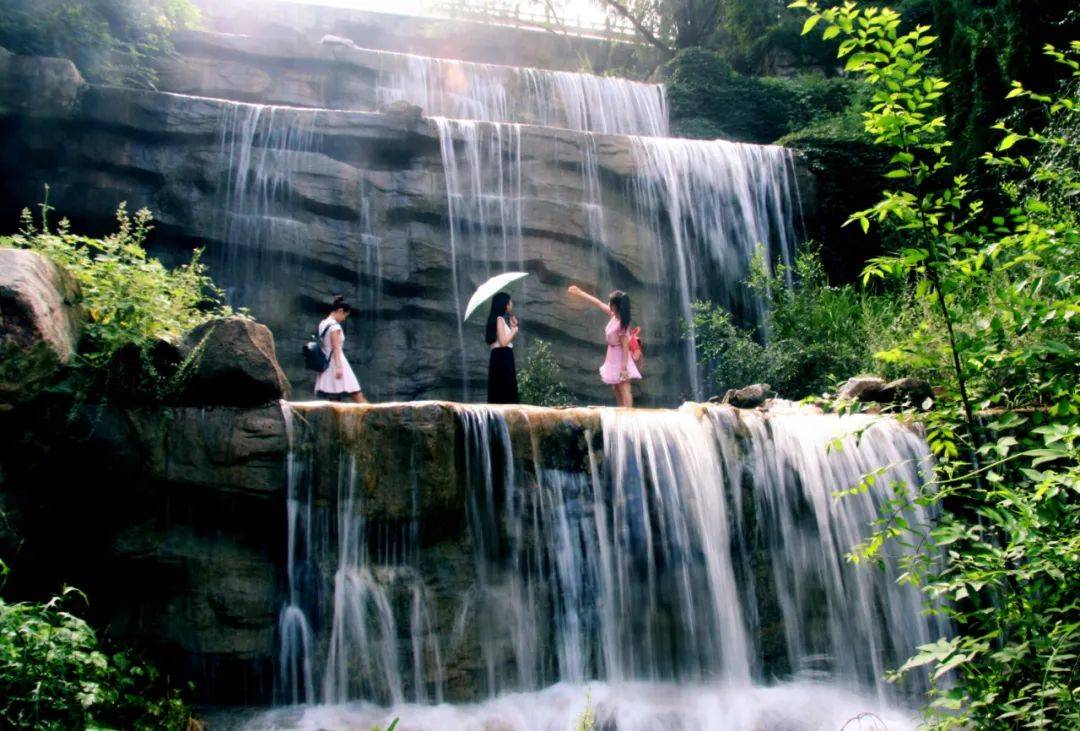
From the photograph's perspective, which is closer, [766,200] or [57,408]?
[57,408]

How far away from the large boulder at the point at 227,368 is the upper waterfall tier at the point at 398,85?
8.74 meters

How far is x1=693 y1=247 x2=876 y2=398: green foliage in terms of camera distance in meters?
12.3

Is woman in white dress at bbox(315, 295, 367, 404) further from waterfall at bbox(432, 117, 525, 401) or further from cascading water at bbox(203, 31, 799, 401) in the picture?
waterfall at bbox(432, 117, 525, 401)

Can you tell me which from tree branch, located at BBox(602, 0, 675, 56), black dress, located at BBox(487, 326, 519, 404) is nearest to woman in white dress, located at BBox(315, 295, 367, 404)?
black dress, located at BBox(487, 326, 519, 404)

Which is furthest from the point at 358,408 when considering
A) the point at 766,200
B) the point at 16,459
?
the point at 766,200

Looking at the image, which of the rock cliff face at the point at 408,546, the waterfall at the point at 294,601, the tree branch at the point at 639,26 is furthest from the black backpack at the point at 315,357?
the tree branch at the point at 639,26

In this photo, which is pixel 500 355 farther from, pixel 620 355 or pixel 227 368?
pixel 227 368

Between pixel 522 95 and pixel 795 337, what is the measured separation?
7768 mm

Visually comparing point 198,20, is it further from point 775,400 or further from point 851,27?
point 851,27

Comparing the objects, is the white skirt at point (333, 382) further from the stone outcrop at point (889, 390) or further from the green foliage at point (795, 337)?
the green foliage at point (795, 337)

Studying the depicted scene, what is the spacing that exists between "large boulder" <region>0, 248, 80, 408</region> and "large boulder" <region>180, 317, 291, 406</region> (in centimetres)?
87

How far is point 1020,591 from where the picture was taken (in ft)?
13.7

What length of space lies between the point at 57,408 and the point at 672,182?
10069 mm

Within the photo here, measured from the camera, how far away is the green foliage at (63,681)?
4.80 m
